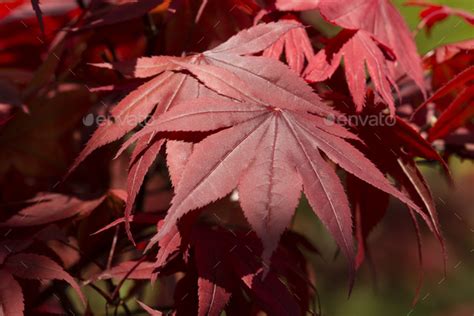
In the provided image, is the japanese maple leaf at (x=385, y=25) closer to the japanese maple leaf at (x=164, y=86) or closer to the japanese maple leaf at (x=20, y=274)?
the japanese maple leaf at (x=164, y=86)

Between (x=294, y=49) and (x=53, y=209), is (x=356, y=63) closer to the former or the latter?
(x=294, y=49)

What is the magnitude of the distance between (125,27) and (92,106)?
13cm

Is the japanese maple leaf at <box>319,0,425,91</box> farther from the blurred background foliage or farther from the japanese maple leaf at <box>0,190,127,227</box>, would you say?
the blurred background foliage

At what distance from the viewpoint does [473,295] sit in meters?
2.76

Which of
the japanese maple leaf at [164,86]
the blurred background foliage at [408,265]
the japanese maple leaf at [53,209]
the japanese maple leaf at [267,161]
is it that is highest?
the japanese maple leaf at [164,86]

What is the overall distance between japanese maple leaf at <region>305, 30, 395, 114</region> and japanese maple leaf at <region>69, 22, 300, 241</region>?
0.06 metres

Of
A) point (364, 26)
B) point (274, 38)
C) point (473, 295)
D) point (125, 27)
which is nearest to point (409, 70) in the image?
point (364, 26)

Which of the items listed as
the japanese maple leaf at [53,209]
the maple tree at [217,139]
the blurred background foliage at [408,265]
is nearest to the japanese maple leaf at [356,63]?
the maple tree at [217,139]

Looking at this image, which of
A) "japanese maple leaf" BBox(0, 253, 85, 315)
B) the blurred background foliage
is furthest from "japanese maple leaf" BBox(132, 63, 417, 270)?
the blurred background foliage

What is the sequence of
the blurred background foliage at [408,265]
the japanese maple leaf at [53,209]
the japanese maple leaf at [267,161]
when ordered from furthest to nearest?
the blurred background foliage at [408,265], the japanese maple leaf at [53,209], the japanese maple leaf at [267,161]

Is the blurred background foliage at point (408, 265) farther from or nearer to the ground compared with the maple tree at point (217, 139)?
nearer to the ground

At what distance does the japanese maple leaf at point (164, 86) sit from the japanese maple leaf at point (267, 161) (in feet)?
0.07

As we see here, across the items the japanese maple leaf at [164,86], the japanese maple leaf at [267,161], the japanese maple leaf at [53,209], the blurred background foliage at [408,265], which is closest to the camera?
the japanese maple leaf at [267,161]

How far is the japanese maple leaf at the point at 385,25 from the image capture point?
0.75 meters
